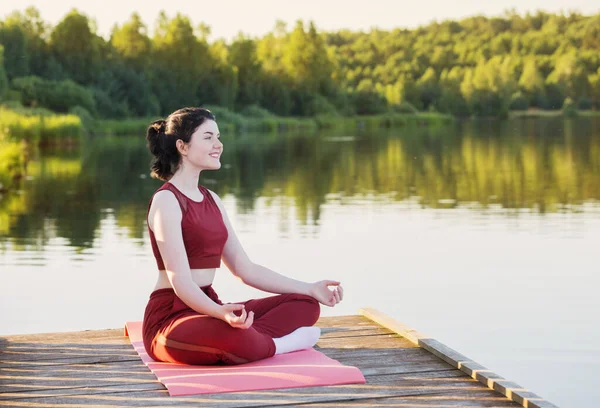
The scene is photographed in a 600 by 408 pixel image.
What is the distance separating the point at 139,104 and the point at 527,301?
4900 cm

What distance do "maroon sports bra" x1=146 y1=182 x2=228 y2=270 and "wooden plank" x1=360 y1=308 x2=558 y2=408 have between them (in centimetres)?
110

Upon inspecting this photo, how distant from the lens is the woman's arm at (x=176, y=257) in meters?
4.48

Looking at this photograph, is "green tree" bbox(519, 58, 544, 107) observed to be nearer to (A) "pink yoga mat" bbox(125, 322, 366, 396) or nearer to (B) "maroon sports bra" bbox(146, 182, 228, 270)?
(B) "maroon sports bra" bbox(146, 182, 228, 270)

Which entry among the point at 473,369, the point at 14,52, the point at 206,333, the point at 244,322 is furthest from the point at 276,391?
the point at 14,52

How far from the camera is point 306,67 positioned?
3169 inches

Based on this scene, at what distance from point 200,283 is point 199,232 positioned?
0.25 meters

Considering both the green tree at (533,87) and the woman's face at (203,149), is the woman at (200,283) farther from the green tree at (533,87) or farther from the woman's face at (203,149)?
the green tree at (533,87)

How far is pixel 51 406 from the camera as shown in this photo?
13.0ft

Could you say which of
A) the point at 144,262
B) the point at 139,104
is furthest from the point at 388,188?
the point at 139,104

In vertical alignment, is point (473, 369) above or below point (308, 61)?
below

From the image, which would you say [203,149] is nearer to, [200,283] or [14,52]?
[200,283]

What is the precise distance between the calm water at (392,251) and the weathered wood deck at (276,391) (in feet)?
4.92

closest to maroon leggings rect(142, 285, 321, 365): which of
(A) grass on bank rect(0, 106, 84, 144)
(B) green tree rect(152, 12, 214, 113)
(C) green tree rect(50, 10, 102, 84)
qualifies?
(A) grass on bank rect(0, 106, 84, 144)

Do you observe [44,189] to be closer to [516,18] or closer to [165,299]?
[165,299]
